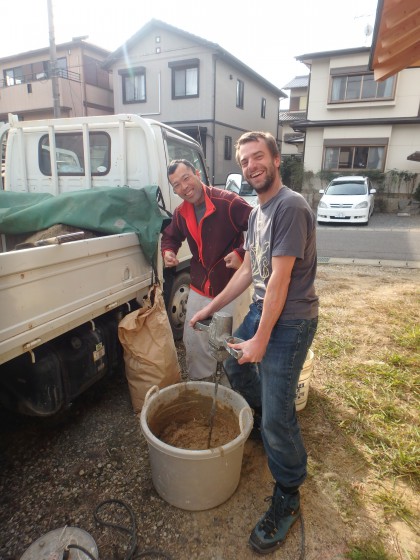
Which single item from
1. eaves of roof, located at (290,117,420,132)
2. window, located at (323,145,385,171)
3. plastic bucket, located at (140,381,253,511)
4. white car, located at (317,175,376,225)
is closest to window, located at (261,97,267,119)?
eaves of roof, located at (290,117,420,132)

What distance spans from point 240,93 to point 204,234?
19.8 meters

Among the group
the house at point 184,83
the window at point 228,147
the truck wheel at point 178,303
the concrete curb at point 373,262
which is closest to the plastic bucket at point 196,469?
the truck wheel at point 178,303

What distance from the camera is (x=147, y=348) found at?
2.52m

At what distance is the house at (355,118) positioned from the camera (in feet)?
51.6

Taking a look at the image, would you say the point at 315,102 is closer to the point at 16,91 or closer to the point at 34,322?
the point at 16,91

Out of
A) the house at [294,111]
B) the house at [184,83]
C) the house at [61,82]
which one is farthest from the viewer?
the house at [294,111]

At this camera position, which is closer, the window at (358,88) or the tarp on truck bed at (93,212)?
the tarp on truck bed at (93,212)

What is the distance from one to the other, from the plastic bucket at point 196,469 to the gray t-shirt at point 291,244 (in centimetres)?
73

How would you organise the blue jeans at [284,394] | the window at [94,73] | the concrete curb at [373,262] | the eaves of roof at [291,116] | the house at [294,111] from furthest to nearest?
the house at [294,111] → the eaves of roof at [291,116] → the window at [94,73] → the concrete curb at [373,262] → the blue jeans at [284,394]

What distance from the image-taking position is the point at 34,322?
181 centimetres

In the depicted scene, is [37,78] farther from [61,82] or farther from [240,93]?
[240,93]

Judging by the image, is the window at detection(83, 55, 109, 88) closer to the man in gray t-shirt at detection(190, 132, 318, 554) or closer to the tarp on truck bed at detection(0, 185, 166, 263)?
the tarp on truck bed at detection(0, 185, 166, 263)

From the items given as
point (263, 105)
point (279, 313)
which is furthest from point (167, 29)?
point (279, 313)

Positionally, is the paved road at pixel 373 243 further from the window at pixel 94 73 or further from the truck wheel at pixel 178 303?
the window at pixel 94 73
